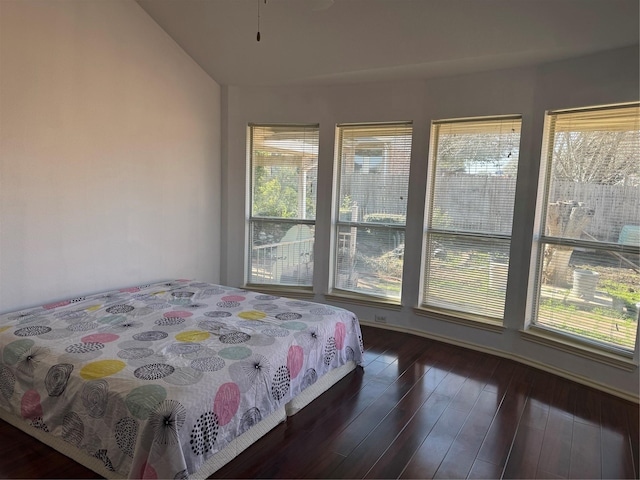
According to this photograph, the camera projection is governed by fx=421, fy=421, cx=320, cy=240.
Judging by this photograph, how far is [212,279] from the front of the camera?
180 inches

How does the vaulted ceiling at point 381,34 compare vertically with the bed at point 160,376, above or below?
above

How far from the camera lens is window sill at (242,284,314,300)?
14.7 feet

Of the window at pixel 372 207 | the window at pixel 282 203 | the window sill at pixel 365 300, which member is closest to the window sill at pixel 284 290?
the window at pixel 282 203

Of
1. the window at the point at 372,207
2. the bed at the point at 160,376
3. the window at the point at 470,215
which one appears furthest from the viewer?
the window at the point at 372,207

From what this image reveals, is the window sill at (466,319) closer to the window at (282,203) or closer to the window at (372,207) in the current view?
the window at (372,207)

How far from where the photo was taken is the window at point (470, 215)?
11.8 ft

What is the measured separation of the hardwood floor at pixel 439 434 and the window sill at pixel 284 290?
135cm

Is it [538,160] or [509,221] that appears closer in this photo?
[538,160]

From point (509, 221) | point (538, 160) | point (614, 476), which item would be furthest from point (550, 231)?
point (614, 476)

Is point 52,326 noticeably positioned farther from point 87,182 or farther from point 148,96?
point 148,96

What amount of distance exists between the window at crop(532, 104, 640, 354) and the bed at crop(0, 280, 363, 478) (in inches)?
68.4

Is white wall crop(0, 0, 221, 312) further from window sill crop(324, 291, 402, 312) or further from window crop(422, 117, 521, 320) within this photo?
window crop(422, 117, 521, 320)

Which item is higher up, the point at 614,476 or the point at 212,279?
the point at 212,279

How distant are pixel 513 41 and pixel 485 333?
7.70ft
